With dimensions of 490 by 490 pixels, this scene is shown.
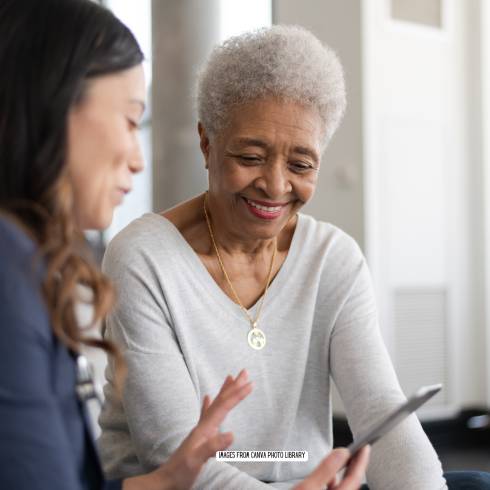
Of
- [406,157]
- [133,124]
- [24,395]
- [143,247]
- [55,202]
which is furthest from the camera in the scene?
[406,157]

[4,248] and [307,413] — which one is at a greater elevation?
[4,248]

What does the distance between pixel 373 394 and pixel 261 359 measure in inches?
9.2

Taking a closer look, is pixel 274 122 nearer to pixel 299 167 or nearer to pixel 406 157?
pixel 299 167

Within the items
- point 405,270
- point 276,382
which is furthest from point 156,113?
point 276,382

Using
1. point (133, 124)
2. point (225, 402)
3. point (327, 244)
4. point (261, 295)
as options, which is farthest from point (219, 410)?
point (327, 244)

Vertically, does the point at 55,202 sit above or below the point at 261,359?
above

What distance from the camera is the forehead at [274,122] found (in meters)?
1.64

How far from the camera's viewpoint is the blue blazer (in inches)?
31.6

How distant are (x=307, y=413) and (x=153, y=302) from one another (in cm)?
41

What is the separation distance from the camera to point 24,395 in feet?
2.65

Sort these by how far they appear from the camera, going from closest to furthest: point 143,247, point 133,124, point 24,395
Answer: point 24,395 < point 133,124 < point 143,247

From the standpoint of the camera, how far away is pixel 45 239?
91 cm

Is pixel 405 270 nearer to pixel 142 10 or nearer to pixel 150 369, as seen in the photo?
pixel 142 10

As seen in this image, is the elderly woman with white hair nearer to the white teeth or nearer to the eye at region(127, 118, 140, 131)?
the white teeth
